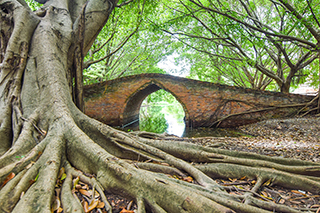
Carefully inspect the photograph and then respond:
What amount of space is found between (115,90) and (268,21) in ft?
34.9

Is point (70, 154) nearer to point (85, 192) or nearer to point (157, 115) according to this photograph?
point (85, 192)

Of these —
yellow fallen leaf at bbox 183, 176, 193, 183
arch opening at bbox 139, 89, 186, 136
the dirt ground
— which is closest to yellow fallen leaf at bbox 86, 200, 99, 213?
yellow fallen leaf at bbox 183, 176, 193, 183

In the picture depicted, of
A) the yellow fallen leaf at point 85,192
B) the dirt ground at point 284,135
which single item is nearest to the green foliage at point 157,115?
the dirt ground at point 284,135

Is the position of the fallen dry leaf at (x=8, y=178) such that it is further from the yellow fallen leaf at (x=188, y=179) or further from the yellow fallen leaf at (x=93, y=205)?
the yellow fallen leaf at (x=188, y=179)

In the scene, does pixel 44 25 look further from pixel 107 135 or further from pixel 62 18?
pixel 107 135

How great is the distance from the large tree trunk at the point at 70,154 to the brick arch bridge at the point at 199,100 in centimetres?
787

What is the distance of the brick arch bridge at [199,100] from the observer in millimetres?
10328

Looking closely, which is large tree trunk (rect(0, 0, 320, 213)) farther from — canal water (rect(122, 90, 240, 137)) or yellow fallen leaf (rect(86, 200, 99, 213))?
canal water (rect(122, 90, 240, 137))

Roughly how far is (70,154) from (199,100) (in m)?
9.81

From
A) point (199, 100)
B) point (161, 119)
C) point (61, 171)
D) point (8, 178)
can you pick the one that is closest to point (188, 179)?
point (61, 171)

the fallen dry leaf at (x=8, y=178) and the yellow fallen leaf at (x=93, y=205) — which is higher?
the fallen dry leaf at (x=8, y=178)

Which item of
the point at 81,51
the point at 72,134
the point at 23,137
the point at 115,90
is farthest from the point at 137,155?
the point at 115,90

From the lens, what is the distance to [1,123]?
111 inches

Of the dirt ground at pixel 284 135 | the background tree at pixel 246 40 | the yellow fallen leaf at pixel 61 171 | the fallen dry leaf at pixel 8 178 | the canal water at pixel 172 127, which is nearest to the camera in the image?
the fallen dry leaf at pixel 8 178
